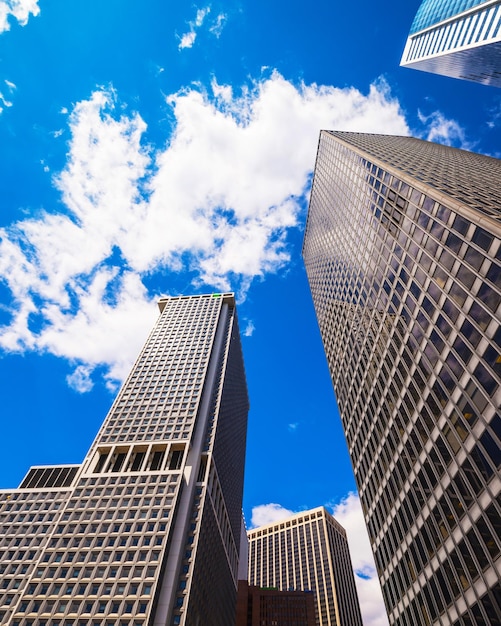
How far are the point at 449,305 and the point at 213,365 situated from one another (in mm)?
95050

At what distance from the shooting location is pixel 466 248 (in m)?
36.2

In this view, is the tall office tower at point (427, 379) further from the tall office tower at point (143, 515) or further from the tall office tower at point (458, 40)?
the tall office tower at point (458, 40)

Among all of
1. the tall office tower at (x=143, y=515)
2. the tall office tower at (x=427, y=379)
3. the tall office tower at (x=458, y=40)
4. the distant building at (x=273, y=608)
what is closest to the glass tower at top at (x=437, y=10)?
the tall office tower at (x=458, y=40)

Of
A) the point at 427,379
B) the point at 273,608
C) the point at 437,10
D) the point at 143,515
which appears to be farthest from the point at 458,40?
the point at 273,608

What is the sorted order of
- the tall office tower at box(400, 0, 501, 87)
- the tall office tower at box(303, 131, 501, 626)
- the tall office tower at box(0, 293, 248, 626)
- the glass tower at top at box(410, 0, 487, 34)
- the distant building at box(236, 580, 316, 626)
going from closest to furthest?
the tall office tower at box(303, 131, 501, 626)
the tall office tower at box(0, 293, 248, 626)
the tall office tower at box(400, 0, 501, 87)
the glass tower at top at box(410, 0, 487, 34)
the distant building at box(236, 580, 316, 626)

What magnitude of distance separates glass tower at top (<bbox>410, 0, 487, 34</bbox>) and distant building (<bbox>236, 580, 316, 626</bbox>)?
19466 centimetres

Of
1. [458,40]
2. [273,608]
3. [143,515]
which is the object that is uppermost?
[458,40]

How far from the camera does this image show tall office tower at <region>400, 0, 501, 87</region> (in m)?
84.1

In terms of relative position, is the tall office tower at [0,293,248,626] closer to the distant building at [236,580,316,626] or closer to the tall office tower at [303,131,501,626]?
the tall office tower at [303,131,501,626]

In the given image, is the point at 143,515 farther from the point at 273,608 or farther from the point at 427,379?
the point at 273,608

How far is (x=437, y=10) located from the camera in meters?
111

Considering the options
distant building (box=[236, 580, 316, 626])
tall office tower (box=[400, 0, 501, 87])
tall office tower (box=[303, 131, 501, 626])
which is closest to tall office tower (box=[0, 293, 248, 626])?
tall office tower (box=[303, 131, 501, 626])

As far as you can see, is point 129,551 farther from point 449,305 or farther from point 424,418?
point 449,305

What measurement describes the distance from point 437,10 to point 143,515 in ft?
498
